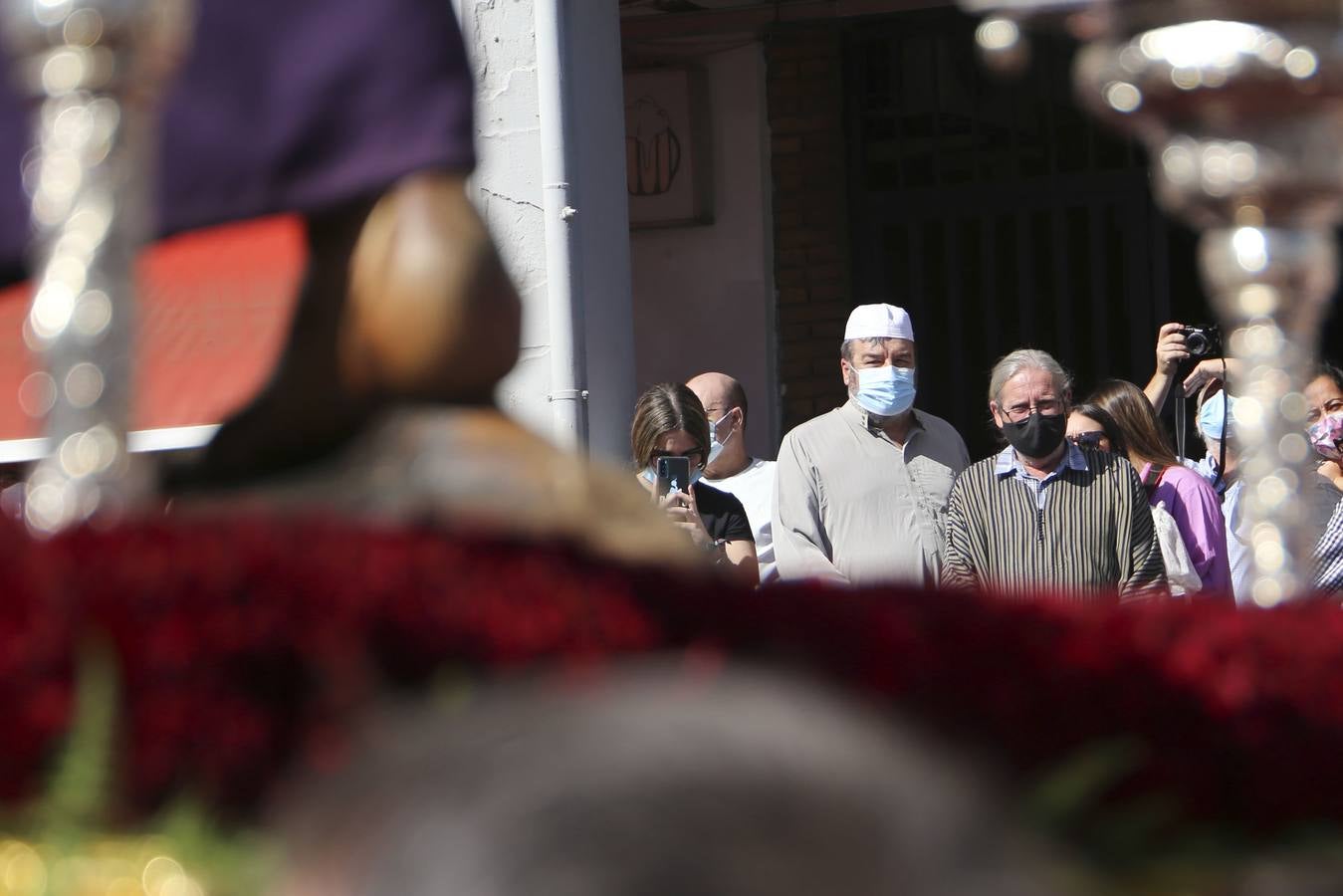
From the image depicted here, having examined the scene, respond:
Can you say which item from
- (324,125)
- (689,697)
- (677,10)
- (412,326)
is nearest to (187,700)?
(689,697)

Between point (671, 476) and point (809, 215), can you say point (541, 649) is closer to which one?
point (671, 476)

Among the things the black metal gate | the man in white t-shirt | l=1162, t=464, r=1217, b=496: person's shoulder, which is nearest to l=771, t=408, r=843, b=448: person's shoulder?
the man in white t-shirt

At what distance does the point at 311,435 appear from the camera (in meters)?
1.61

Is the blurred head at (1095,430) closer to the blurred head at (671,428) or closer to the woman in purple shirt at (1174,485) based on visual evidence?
the woman in purple shirt at (1174,485)

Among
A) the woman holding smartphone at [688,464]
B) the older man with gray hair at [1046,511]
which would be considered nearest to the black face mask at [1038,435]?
the older man with gray hair at [1046,511]

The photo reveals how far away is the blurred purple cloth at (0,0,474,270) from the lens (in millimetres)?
1643

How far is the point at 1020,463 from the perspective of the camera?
475 centimetres

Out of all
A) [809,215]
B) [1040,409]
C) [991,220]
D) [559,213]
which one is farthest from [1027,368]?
[809,215]

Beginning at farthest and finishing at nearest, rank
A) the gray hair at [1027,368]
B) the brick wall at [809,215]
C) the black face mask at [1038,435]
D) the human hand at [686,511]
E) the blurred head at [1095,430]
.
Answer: the brick wall at [809,215] → the blurred head at [1095,430] → the gray hair at [1027,368] → the black face mask at [1038,435] → the human hand at [686,511]

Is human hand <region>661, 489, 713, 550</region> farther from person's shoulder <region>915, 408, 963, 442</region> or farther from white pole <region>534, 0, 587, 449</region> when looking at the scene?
person's shoulder <region>915, 408, 963, 442</region>

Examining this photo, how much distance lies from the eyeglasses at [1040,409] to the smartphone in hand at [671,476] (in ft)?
2.87

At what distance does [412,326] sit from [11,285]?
54cm

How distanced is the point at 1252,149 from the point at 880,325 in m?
3.69

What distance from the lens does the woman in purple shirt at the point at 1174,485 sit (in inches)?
185
